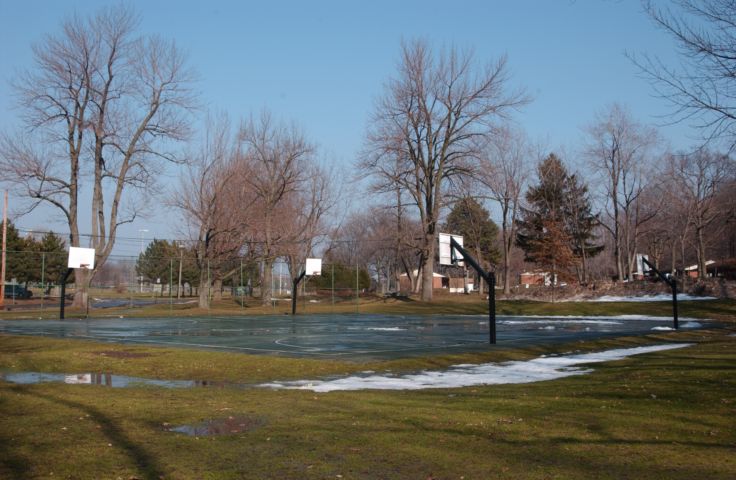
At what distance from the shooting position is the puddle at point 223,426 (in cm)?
796

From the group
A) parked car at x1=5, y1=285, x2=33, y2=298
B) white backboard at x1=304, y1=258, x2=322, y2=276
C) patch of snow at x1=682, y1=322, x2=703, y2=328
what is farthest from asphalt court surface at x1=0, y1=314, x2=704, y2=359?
parked car at x1=5, y1=285, x2=33, y2=298

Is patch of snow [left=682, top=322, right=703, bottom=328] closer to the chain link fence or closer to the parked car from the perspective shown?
the chain link fence

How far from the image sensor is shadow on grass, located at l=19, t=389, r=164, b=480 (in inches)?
241

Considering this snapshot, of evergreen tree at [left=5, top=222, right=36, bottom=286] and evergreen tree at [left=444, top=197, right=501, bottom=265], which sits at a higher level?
evergreen tree at [left=444, top=197, right=501, bottom=265]

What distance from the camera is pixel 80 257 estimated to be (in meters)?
38.0

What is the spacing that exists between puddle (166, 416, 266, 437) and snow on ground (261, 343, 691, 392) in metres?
3.42

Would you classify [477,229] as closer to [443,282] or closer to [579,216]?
[579,216]

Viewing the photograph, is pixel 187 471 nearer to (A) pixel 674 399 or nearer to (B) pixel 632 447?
(B) pixel 632 447

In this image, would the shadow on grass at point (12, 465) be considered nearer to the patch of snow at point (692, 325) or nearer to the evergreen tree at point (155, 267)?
the patch of snow at point (692, 325)

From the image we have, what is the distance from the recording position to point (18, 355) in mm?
16906

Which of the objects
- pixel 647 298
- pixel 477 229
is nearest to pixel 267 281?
pixel 647 298

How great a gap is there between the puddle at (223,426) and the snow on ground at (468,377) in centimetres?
342

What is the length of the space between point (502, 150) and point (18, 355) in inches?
2199

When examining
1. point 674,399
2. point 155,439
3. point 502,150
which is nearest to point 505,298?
point 502,150
